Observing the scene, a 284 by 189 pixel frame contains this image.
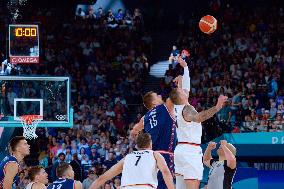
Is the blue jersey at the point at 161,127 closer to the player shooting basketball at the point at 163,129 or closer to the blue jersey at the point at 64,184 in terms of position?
the player shooting basketball at the point at 163,129

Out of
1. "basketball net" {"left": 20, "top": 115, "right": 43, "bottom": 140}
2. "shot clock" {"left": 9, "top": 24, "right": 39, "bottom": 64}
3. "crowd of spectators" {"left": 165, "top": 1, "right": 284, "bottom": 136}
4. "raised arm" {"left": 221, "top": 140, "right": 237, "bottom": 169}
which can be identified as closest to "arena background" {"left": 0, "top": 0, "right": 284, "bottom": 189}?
"crowd of spectators" {"left": 165, "top": 1, "right": 284, "bottom": 136}

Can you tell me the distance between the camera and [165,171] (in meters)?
10.0

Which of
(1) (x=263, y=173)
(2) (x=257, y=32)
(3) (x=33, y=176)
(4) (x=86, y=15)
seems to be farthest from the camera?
(4) (x=86, y=15)

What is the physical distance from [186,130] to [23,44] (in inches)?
491

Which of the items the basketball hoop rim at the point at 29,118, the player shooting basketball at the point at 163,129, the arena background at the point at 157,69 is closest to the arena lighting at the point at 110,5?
the arena background at the point at 157,69

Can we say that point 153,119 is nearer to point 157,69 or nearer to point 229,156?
point 229,156

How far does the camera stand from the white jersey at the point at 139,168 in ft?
33.3

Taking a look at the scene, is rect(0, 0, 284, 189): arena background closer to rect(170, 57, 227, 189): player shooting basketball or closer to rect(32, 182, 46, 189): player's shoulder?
rect(170, 57, 227, 189): player shooting basketball

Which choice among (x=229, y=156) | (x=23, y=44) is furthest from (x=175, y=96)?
(x=23, y=44)

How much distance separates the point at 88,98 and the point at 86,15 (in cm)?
623

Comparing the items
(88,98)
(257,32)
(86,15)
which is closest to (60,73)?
(88,98)

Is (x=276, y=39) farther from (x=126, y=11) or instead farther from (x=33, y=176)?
(x=33, y=176)

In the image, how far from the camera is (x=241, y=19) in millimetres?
29797

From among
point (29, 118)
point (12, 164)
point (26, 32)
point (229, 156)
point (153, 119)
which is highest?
point (26, 32)
